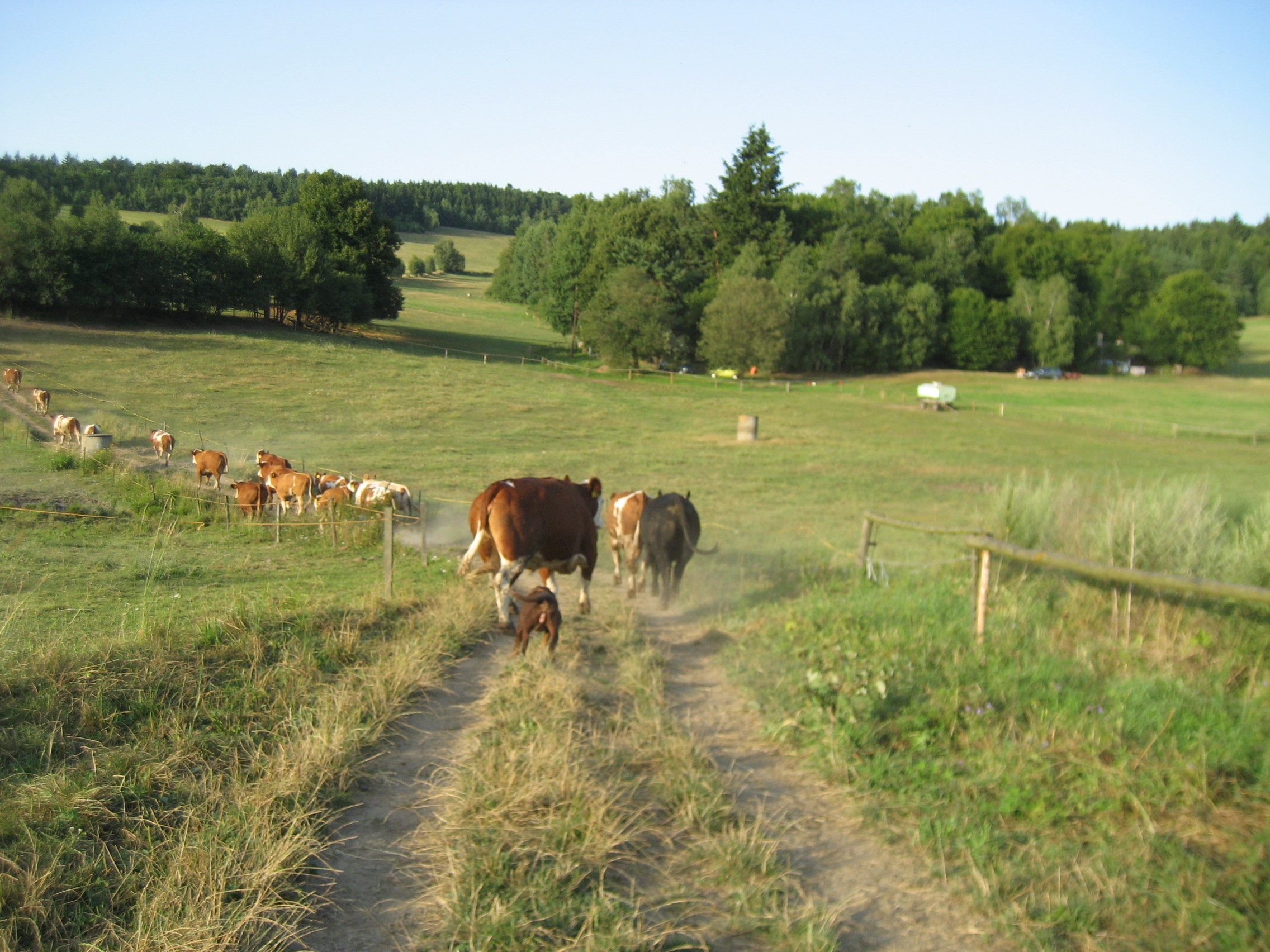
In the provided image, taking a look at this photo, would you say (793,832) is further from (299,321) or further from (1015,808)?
(299,321)

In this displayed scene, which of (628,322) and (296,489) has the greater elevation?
(628,322)

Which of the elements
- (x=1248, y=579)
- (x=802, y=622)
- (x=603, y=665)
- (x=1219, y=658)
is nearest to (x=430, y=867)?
(x=603, y=665)

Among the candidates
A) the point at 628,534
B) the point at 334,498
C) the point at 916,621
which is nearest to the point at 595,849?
the point at 916,621

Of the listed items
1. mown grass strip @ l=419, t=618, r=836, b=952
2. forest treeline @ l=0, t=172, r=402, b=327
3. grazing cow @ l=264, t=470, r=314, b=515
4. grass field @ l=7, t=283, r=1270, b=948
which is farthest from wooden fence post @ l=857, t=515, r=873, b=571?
forest treeline @ l=0, t=172, r=402, b=327

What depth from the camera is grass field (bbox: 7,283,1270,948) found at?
15.4ft

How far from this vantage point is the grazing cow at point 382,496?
1541 centimetres

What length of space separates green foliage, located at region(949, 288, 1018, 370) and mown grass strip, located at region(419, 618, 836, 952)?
222 ft

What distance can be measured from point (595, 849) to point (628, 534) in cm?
693

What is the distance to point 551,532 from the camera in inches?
341

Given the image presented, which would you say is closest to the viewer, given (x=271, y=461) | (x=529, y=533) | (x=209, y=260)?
(x=529, y=533)

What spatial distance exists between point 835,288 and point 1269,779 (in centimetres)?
6059

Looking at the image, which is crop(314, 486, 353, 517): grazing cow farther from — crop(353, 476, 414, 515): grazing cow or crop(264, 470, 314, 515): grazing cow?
crop(264, 470, 314, 515): grazing cow

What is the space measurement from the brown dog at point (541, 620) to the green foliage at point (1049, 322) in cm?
7044

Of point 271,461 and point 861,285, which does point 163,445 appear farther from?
point 861,285
